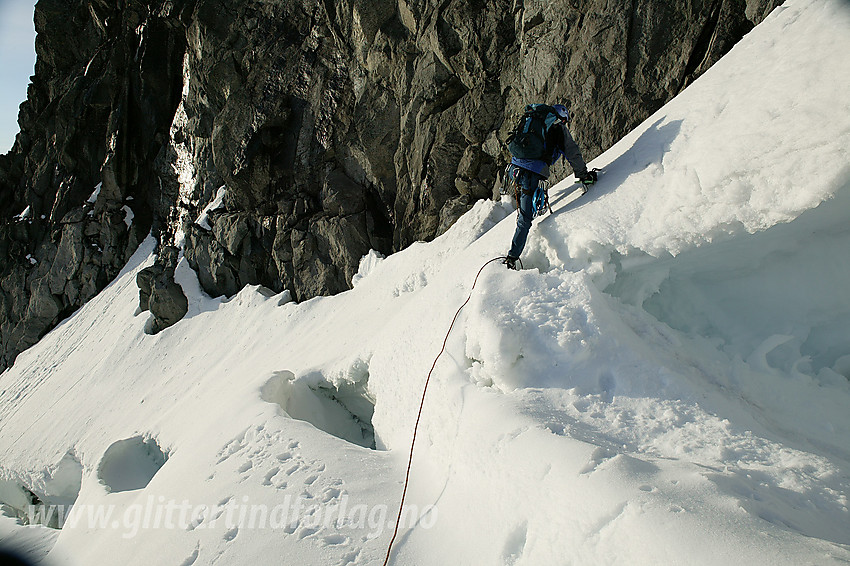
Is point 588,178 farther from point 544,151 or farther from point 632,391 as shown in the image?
point 632,391

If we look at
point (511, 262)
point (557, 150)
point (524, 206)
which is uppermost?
point (557, 150)

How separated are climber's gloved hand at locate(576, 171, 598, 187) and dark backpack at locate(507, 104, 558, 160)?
569 millimetres

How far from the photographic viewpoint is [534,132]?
5.91 metres

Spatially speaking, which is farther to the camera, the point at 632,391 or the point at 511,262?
the point at 511,262

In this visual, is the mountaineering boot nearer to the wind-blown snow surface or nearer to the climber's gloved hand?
the wind-blown snow surface

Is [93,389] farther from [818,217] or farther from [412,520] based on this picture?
[818,217]

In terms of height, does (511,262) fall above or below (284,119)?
below

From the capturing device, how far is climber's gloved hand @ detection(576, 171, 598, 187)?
224 inches

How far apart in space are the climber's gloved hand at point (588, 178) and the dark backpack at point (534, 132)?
0.57 meters

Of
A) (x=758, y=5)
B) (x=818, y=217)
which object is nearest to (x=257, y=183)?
(x=758, y=5)

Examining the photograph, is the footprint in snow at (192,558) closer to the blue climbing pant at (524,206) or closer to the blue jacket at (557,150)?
the blue climbing pant at (524,206)

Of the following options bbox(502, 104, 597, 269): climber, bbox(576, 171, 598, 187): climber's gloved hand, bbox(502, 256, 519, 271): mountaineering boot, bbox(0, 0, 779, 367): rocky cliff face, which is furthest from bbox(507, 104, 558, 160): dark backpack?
bbox(0, 0, 779, 367): rocky cliff face

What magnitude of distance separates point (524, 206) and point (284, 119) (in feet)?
38.5

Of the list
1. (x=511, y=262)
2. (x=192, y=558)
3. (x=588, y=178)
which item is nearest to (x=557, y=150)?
(x=588, y=178)
